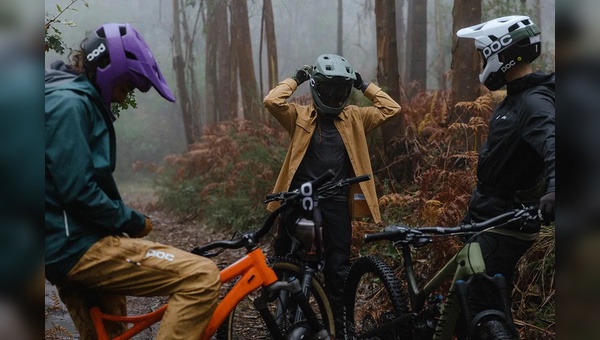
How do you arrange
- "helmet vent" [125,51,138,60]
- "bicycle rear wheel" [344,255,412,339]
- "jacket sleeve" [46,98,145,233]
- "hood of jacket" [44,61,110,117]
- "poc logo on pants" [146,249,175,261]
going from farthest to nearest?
"bicycle rear wheel" [344,255,412,339] < "helmet vent" [125,51,138,60] < "poc logo on pants" [146,249,175,261] < "hood of jacket" [44,61,110,117] < "jacket sleeve" [46,98,145,233]

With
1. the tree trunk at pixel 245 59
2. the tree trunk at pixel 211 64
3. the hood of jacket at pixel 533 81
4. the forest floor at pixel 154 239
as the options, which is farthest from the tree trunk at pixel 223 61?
the hood of jacket at pixel 533 81

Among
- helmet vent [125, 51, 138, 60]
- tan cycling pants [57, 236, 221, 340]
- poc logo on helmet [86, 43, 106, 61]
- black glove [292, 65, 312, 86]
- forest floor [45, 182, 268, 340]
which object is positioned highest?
poc logo on helmet [86, 43, 106, 61]

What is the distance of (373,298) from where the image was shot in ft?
18.3

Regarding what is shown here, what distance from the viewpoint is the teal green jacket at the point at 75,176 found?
2.65 m

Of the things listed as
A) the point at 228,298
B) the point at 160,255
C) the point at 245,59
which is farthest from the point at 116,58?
the point at 245,59

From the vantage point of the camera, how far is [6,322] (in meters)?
1.63

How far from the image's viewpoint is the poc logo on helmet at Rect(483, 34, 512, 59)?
3.61 m

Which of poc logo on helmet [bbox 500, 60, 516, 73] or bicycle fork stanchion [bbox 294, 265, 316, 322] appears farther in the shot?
bicycle fork stanchion [bbox 294, 265, 316, 322]

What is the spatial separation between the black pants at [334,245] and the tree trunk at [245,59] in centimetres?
866

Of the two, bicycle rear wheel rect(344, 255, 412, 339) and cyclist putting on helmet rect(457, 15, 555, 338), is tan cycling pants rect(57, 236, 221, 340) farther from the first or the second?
cyclist putting on helmet rect(457, 15, 555, 338)

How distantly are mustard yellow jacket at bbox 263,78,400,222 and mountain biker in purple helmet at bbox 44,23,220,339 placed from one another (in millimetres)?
1901

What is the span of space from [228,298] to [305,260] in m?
1.06

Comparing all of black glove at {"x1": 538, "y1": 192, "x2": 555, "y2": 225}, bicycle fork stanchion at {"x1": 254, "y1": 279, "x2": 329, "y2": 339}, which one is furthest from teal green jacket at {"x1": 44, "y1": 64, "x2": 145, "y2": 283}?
black glove at {"x1": 538, "y1": 192, "x2": 555, "y2": 225}

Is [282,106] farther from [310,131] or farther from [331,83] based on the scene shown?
[331,83]
